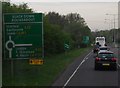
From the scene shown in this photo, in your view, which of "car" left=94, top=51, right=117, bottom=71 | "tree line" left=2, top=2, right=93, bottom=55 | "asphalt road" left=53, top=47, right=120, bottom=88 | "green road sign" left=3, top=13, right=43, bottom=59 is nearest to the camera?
"asphalt road" left=53, top=47, right=120, bottom=88

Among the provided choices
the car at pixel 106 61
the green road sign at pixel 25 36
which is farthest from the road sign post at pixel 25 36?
the car at pixel 106 61

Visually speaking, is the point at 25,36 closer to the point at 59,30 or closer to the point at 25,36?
the point at 25,36

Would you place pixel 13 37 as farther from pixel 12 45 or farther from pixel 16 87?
pixel 16 87

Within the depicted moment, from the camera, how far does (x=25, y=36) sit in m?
25.5

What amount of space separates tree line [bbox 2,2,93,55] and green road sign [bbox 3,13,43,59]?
7.02 m

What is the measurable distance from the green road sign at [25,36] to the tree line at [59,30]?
7.02 m

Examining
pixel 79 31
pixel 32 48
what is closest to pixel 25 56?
pixel 32 48

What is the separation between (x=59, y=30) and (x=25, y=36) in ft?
128

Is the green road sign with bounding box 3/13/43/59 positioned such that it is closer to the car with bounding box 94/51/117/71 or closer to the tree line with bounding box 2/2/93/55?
the tree line with bounding box 2/2/93/55

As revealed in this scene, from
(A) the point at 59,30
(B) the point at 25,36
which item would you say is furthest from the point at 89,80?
(A) the point at 59,30


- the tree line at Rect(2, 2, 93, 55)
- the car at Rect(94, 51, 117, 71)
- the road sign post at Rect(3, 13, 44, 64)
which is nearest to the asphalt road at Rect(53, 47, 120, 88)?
the road sign post at Rect(3, 13, 44, 64)

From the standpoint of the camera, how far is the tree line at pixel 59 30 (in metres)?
43.3

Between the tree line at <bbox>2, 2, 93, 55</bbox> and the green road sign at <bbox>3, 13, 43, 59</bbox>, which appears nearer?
the green road sign at <bbox>3, 13, 43, 59</bbox>

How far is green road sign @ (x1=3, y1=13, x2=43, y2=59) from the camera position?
25.4 meters
